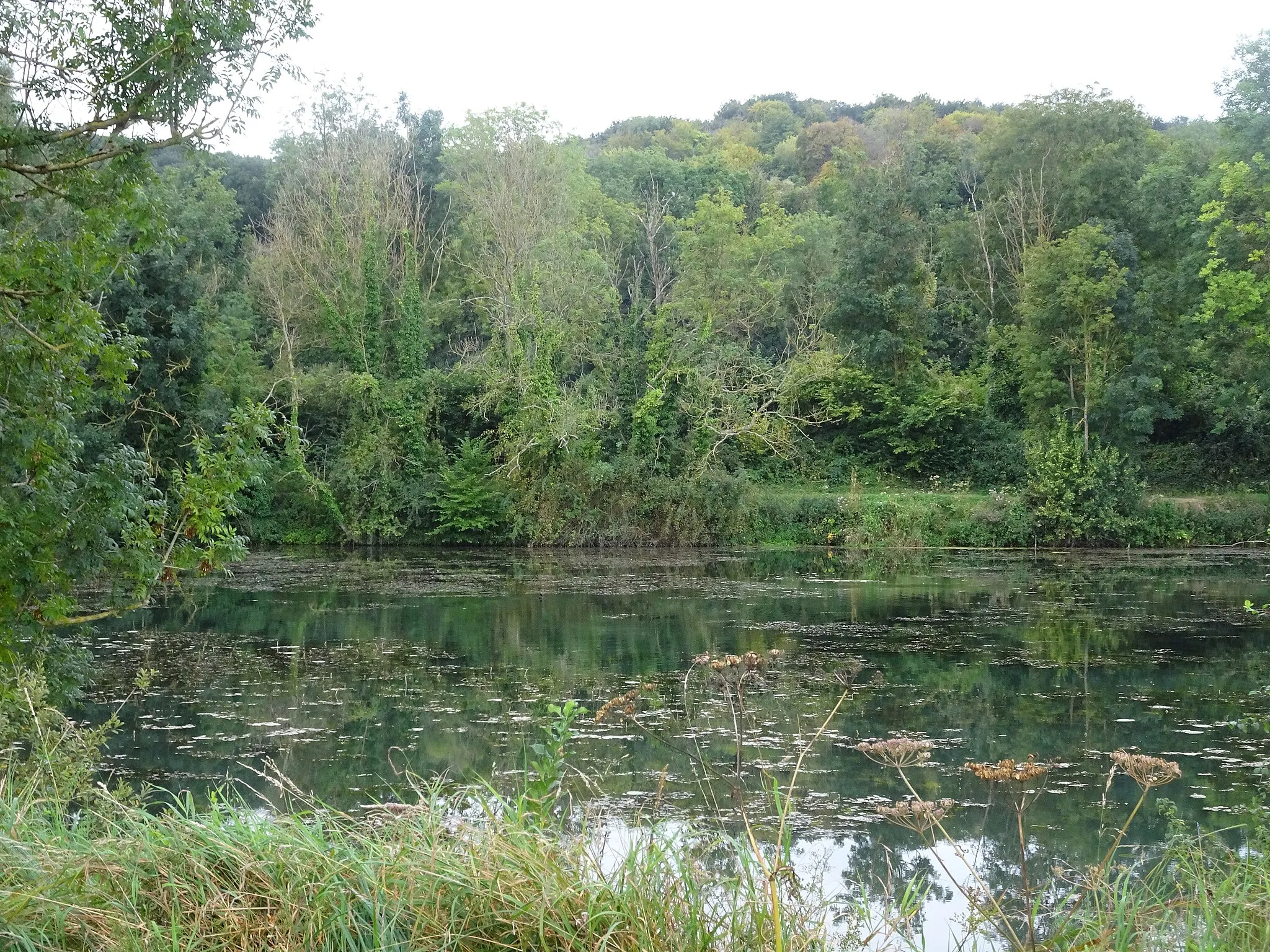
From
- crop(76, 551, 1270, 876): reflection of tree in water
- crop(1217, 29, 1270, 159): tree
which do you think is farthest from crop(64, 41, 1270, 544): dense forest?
crop(76, 551, 1270, 876): reflection of tree in water

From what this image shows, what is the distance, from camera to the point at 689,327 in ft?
117

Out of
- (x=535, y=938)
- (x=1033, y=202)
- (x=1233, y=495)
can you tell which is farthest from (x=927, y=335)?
(x=535, y=938)

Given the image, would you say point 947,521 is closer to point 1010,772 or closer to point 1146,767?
point 1010,772

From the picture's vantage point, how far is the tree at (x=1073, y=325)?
100ft

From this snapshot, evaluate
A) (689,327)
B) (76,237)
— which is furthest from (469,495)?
(76,237)

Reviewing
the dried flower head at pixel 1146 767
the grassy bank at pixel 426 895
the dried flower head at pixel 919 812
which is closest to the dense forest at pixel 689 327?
the grassy bank at pixel 426 895

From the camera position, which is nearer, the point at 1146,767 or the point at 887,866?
the point at 1146,767

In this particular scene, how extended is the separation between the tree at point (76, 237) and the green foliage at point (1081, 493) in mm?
26531

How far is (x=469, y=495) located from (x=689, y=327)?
862cm

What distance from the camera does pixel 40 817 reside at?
4180mm

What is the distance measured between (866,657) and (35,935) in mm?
12776

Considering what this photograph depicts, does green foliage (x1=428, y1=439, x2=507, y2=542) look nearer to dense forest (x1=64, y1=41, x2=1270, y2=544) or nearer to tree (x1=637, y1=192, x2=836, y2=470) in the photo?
dense forest (x1=64, y1=41, x2=1270, y2=544)

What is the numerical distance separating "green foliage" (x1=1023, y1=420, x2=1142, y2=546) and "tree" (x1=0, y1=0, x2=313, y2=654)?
26531 millimetres

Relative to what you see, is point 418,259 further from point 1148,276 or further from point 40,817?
point 40,817
